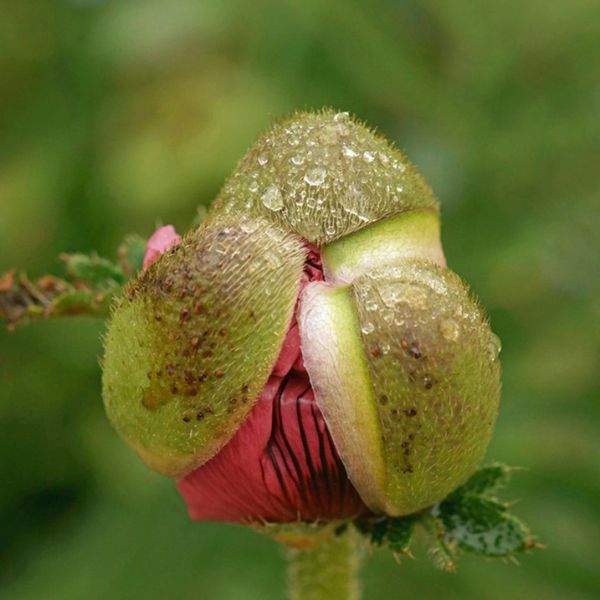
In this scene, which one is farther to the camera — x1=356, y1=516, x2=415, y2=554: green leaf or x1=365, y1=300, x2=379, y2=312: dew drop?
x1=356, y1=516, x2=415, y2=554: green leaf

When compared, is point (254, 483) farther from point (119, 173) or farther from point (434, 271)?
point (119, 173)

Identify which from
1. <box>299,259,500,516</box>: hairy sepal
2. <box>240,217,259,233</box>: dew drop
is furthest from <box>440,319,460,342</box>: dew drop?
<box>240,217,259,233</box>: dew drop

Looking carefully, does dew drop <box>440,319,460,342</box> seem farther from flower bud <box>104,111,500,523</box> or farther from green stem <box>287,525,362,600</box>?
green stem <box>287,525,362,600</box>

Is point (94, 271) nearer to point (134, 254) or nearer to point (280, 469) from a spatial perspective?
point (134, 254)

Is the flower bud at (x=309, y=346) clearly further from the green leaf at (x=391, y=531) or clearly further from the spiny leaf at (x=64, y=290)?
the spiny leaf at (x=64, y=290)

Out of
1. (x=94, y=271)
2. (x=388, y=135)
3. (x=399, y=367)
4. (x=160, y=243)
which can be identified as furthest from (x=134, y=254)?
(x=388, y=135)

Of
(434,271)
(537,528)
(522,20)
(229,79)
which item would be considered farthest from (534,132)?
(434,271)
